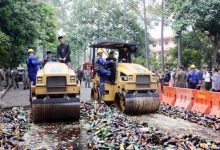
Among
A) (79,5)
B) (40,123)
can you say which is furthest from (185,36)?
(40,123)

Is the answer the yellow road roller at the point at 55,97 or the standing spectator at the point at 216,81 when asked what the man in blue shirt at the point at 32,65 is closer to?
the yellow road roller at the point at 55,97

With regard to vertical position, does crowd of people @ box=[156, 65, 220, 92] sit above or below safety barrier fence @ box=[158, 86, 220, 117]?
above

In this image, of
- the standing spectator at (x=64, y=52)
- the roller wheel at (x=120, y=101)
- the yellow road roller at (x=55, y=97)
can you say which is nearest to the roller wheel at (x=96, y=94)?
the roller wheel at (x=120, y=101)

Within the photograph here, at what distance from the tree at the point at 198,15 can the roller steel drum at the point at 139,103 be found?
409 inches

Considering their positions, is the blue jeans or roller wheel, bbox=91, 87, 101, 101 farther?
roller wheel, bbox=91, 87, 101, 101

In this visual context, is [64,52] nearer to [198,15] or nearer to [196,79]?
[196,79]

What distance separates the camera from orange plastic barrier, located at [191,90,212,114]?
12773 millimetres

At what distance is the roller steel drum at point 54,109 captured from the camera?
1059cm

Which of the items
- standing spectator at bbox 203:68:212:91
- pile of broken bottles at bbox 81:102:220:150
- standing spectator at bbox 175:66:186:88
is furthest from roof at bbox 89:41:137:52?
standing spectator at bbox 203:68:212:91

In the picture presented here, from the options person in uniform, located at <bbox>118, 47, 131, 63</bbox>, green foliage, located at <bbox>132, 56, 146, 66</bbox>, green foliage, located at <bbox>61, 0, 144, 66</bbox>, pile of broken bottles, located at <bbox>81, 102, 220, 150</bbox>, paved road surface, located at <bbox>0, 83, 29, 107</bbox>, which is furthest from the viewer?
green foliage, located at <bbox>61, 0, 144, 66</bbox>

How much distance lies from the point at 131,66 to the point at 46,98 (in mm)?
3745

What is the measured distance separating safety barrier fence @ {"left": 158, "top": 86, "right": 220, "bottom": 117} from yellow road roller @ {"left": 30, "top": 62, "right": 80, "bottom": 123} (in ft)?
14.9

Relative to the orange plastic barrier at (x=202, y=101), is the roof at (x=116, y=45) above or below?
above

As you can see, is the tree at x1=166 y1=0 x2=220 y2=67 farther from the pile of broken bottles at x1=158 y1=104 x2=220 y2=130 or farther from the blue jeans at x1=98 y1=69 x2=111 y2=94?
the blue jeans at x1=98 y1=69 x2=111 y2=94
